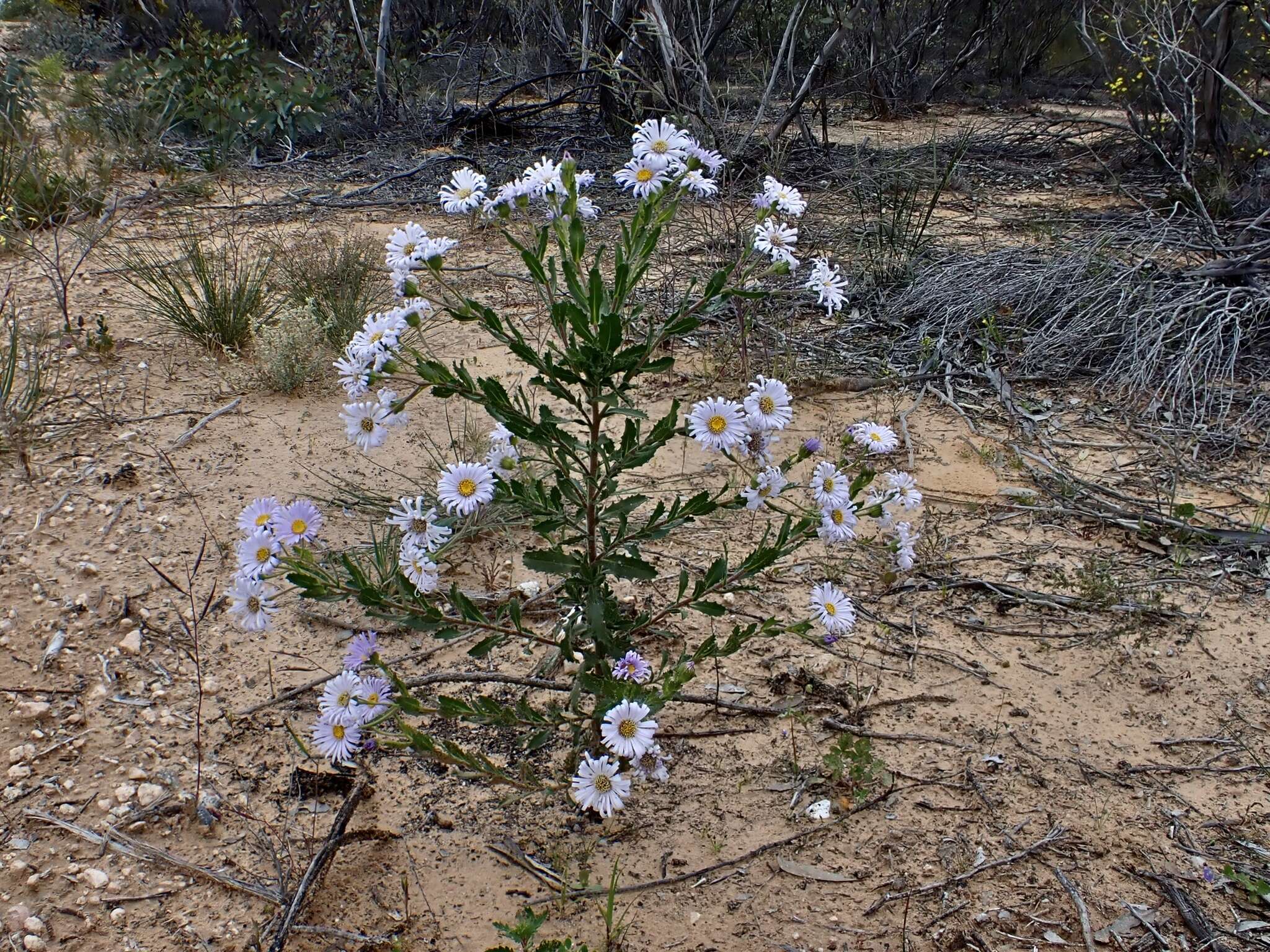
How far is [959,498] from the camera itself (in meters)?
3.12

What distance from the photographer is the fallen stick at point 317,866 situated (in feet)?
5.44

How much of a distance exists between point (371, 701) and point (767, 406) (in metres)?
0.89

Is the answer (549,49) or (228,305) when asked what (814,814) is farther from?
(549,49)

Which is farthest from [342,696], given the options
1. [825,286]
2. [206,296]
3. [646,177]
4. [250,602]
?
[206,296]

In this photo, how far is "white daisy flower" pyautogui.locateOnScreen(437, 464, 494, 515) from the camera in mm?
1566

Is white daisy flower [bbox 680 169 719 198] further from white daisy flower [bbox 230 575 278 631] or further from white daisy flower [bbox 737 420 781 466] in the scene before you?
white daisy flower [bbox 230 575 278 631]

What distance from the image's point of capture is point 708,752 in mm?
2133

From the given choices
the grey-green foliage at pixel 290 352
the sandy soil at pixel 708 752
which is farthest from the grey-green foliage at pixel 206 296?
the sandy soil at pixel 708 752

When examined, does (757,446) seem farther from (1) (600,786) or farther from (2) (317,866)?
(2) (317,866)

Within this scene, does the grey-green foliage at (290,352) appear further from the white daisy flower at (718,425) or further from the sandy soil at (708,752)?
the white daisy flower at (718,425)

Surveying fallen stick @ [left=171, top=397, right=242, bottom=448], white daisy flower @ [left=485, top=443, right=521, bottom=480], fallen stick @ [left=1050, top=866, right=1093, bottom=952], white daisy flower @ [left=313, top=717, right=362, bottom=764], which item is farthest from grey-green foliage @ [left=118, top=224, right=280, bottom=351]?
fallen stick @ [left=1050, top=866, right=1093, bottom=952]

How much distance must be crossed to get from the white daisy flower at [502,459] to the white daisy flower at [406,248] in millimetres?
368

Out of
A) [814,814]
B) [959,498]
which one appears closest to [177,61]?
[959,498]

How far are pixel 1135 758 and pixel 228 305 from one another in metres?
3.54
